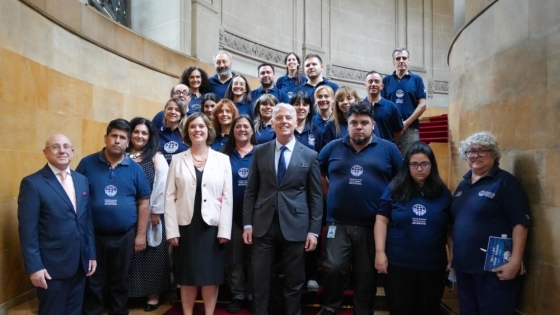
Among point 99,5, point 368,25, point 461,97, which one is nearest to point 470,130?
point 461,97

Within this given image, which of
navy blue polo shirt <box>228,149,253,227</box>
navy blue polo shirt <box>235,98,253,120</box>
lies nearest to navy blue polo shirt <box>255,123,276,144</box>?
navy blue polo shirt <box>228,149,253,227</box>

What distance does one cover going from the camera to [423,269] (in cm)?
308

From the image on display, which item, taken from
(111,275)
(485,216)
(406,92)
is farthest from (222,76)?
(485,216)

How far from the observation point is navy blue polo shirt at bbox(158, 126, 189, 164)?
176 inches

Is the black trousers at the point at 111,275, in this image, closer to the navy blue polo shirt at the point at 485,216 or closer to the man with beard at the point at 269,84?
the man with beard at the point at 269,84

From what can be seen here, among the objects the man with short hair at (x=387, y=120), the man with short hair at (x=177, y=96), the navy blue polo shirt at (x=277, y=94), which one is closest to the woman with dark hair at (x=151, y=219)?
the man with short hair at (x=177, y=96)

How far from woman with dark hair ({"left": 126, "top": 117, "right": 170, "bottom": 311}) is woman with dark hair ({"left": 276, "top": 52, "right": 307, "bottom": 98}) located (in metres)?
2.19

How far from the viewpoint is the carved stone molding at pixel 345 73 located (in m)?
11.6

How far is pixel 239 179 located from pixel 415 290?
1700mm

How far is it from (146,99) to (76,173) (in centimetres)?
300

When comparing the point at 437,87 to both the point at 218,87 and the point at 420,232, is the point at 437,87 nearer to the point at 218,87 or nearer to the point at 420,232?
the point at 218,87

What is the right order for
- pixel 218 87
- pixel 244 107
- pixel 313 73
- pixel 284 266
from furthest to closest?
pixel 218 87
pixel 313 73
pixel 244 107
pixel 284 266

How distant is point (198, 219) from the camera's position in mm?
3438

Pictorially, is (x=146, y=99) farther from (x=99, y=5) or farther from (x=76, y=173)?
(x=76, y=173)
